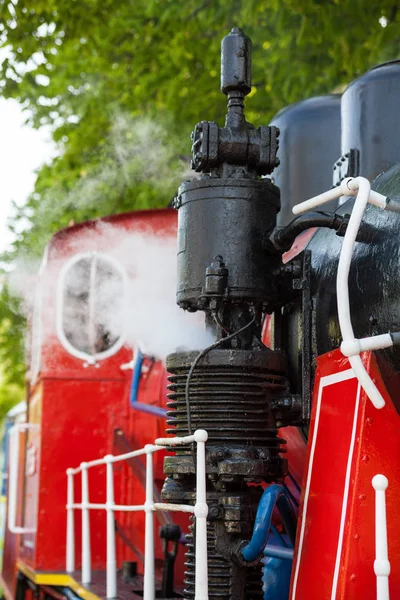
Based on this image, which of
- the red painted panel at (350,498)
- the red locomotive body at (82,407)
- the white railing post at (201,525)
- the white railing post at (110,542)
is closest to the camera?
the red painted panel at (350,498)

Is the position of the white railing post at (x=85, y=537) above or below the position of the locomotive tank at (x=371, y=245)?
below

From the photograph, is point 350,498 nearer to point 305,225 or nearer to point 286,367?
point 286,367

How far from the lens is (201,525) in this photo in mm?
3449

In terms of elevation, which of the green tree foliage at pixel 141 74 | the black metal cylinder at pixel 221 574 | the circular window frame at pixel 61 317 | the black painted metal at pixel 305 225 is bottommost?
the black metal cylinder at pixel 221 574

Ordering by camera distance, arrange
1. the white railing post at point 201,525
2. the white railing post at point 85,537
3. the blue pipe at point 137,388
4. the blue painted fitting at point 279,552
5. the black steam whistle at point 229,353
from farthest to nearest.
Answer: the blue pipe at point 137,388
the white railing post at point 85,537
the blue painted fitting at point 279,552
the black steam whistle at point 229,353
the white railing post at point 201,525

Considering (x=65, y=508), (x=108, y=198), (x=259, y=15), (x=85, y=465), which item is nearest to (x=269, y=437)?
(x=85, y=465)

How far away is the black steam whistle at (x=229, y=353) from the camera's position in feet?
11.9

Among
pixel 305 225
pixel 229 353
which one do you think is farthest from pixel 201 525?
pixel 305 225

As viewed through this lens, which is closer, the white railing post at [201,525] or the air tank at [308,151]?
the white railing post at [201,525]

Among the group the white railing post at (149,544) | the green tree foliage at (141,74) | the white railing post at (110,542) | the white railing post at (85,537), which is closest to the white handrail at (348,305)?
the white railing post at (149,544)

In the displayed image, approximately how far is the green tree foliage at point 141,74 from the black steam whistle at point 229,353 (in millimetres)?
4726

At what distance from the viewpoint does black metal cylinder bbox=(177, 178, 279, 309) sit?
372 cm

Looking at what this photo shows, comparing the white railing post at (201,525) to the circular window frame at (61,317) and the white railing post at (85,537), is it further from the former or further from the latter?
the circular window frame at (61,317)

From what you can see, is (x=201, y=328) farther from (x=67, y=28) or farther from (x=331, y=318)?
(x=67, y=28)
